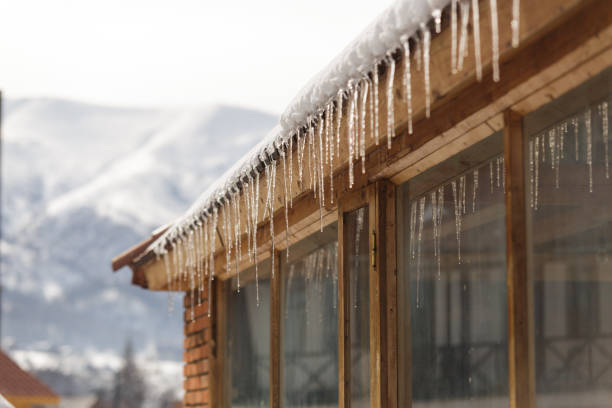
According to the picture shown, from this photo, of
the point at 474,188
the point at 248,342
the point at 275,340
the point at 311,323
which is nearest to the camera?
the point at 474,188

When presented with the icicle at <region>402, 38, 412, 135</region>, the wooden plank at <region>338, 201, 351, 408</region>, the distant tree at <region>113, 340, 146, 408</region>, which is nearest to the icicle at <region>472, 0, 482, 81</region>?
the icicle at <region>402, 38, 412, 135</region>

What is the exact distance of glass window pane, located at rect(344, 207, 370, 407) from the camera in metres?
3.71

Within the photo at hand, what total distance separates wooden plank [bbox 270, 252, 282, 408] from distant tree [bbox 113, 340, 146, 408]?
234ft

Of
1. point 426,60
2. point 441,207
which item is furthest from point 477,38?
point 441,207

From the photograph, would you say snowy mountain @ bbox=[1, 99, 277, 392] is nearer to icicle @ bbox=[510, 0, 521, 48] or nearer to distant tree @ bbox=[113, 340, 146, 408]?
distant tree @ bbox=[113, 340, 146, 408]

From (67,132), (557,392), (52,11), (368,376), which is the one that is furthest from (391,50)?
(67,132)

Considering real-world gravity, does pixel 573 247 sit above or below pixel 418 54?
below

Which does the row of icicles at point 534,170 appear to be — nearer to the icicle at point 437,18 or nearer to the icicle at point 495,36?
the icicle at point 495,36

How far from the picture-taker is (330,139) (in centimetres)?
341

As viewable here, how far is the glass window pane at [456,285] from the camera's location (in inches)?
105

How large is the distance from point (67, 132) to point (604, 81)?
182 m

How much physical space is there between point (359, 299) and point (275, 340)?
1.43 metres

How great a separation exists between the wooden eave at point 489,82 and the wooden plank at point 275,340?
137 cm

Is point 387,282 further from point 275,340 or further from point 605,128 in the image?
point 275,340
